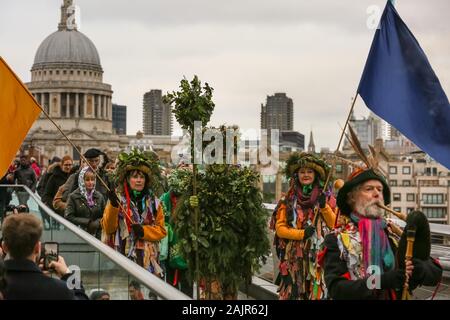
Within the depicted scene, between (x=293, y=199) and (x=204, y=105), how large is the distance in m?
1.21

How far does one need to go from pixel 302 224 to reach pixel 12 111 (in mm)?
2658

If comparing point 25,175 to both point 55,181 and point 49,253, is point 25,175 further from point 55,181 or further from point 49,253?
point 49,253

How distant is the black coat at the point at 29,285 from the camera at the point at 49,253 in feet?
3.76

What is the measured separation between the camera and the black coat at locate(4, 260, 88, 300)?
191 inches

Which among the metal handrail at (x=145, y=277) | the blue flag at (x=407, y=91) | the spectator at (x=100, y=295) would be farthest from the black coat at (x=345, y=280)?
the blue flag at (x=407, y=91)

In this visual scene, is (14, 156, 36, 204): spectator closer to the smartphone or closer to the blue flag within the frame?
the blue flag

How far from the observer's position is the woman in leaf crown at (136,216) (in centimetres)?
889

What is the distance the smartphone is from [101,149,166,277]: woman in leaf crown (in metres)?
2.14

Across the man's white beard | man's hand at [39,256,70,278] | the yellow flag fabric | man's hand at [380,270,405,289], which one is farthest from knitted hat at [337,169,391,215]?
the yellow flag fabric

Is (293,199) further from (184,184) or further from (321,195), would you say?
(184,184)

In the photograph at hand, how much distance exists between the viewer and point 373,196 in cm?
564

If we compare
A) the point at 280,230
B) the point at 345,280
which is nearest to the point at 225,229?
the point at 280,230

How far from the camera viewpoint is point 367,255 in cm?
556

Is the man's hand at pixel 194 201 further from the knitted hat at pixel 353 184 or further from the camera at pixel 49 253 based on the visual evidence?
the knitted hat at pixel 353 184
